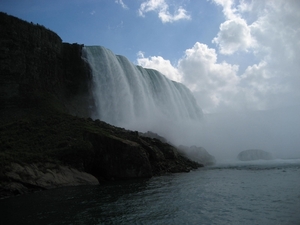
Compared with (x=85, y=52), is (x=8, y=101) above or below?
below

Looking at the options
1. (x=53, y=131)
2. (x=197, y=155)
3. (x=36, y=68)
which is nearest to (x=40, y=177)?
(x=53, y=131)

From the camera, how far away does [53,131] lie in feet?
107

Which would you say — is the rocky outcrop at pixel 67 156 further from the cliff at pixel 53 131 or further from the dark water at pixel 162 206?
the dark water at pixel 162 206

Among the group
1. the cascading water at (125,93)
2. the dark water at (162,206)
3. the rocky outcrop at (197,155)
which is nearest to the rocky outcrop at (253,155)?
the rocky outcrop at (197,155)

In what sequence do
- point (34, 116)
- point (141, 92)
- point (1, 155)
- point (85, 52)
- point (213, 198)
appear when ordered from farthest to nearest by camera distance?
point (141, 92) < point (85, 52) < point (34, 116) < point (1, 155) < point (213, 198)

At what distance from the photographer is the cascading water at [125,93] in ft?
179

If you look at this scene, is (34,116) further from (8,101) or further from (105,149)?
(105,149)

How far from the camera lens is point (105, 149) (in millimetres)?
29312

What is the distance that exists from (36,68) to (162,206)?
136ft

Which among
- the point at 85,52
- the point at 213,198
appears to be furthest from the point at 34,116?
the point at 213,198

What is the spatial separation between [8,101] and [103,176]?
23151mm

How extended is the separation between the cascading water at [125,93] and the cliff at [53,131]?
257cm

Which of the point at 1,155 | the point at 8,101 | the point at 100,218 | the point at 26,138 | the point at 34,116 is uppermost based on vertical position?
the point at 8,101

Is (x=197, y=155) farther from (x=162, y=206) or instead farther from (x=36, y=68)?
(x=162, y=206)
